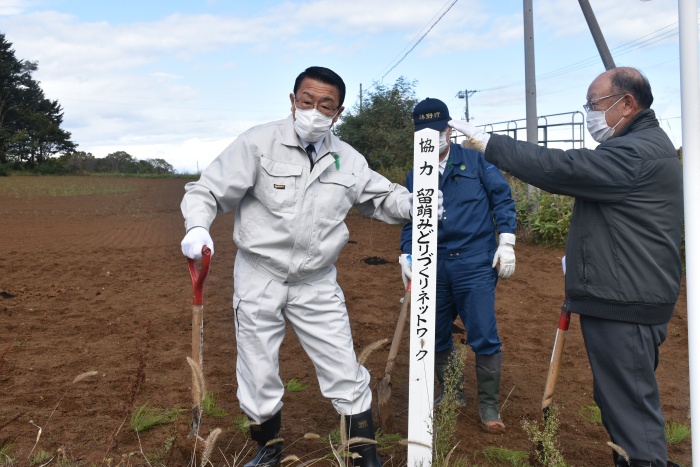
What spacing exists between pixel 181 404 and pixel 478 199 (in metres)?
2.32

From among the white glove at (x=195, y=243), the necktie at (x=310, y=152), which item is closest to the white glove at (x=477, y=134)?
the necktie at (x=310, y=152)

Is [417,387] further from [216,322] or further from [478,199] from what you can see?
[216,322]

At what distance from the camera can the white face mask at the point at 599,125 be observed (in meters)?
3.00

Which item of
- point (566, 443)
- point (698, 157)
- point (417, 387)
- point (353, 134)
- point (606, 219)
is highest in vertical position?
point (353, 134)

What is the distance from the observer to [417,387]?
300 centimetres

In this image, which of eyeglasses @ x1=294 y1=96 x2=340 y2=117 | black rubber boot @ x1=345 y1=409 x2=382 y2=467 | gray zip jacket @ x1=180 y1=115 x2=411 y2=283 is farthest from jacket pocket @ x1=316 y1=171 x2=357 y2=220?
black rubber boot @ x1=345 y1=409 x2=382 y2=467

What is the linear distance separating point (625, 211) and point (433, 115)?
1348mm

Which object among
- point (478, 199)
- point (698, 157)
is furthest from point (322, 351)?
point (698, 157)

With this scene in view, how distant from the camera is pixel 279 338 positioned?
3361mm

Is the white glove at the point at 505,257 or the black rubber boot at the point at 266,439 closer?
the black rubber boot at the point at 266,439

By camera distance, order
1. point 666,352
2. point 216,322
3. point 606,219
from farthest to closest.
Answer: point 216,322, point 666,352, point 606,219

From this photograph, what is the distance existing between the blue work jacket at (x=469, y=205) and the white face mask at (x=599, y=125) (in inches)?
37.8

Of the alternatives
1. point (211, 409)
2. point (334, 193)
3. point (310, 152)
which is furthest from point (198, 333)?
point (211, 409)

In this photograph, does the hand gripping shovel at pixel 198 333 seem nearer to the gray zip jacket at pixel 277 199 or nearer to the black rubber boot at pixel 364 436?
the gray zip jacket at pixel 277 199
